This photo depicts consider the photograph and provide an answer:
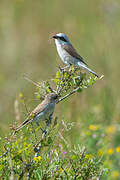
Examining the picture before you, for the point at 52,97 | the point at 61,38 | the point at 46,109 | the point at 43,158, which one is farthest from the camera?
the point at 61,38

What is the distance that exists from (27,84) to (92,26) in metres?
3.77

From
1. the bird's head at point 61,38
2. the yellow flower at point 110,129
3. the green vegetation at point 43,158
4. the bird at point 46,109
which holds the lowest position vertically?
the green vegetation at point 43,158

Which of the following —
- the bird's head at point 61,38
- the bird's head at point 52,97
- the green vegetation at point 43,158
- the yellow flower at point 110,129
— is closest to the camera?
the green vegetation at point 43,158

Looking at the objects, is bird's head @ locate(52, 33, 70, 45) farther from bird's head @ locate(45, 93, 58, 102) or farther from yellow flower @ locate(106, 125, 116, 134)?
bird's head @ locate(45, 93, 58, 102)

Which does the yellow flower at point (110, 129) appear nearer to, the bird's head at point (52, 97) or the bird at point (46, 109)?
the bird at point (46, 109)

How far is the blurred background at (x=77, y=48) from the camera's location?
583 cm

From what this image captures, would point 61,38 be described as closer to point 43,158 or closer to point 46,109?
point 46,109

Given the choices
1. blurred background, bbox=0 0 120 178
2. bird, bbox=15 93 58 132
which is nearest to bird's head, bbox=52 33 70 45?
blurred background, bbox=0 0 120 178

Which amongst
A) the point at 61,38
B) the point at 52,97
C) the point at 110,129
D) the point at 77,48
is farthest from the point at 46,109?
the point at 77,48

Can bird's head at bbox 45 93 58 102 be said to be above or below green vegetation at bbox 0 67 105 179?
above

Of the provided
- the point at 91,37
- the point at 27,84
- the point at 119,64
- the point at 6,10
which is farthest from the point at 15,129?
the point at 6,10

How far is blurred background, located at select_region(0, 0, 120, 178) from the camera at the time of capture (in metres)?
5.83

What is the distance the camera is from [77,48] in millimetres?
9594

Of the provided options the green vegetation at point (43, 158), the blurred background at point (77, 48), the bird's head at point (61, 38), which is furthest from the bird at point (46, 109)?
the bird's head at point (61, 38)
